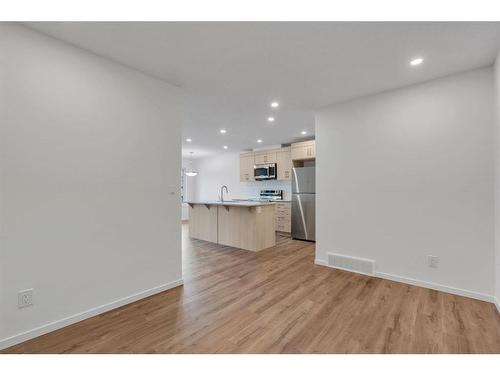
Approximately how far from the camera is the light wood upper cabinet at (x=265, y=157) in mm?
6652

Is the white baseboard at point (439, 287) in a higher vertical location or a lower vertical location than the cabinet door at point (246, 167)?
lower

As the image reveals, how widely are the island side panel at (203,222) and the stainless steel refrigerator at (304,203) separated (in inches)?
77.9

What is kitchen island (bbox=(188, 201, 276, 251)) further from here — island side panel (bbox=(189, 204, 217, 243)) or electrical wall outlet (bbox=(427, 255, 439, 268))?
electrical wall outlet (bbox=(427, 255, 439, 268))

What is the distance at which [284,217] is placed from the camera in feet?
20.6

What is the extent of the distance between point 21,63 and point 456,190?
14.8ft

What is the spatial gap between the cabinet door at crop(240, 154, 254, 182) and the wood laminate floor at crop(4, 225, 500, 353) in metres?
4.46

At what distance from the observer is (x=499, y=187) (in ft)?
7.38

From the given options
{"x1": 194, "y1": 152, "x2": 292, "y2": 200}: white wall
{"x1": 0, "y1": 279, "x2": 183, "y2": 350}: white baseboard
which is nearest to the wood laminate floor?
{"x1": 0, "y1": 279, "x2": 183, "y2": 350}: white baseboard

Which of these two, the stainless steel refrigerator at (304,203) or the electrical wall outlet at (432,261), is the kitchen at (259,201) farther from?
the electrical wall outlet at (432,261)

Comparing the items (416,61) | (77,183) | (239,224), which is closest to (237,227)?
(239,224)

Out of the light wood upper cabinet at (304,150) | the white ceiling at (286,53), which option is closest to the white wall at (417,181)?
the white ceiling at (286,53)

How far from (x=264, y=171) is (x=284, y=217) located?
1499mm

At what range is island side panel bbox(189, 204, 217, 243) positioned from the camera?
533 cm
